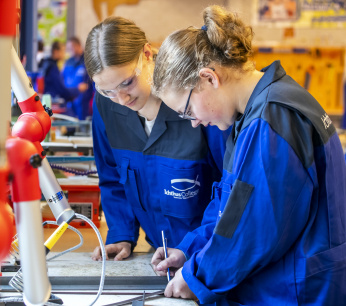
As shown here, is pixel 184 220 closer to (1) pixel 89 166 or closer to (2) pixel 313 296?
(2) pixel 313 296

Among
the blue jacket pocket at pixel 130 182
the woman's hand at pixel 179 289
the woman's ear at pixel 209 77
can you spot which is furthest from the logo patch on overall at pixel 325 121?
the blue jacket pocket at pixel 130 182

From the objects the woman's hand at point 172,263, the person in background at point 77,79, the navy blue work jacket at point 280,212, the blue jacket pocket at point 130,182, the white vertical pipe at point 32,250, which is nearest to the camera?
the white vertical pipe at point 32,250

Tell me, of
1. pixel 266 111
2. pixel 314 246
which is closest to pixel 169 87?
pixel 266 111

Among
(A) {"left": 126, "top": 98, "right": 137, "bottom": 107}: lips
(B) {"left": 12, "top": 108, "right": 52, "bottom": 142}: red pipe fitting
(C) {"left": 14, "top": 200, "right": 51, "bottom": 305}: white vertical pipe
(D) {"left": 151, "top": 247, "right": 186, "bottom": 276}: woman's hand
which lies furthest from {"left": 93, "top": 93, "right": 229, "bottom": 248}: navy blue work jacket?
(C) {"left": 14, "top": 200, "right": 51, "bottom": 305}: white vertical pipe

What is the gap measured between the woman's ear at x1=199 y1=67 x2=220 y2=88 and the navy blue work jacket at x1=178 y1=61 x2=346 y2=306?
0.10 metres

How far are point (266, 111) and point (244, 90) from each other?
0.65ft

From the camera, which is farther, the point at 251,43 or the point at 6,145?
the point at 251,43

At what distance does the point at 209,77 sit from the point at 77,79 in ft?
26.0

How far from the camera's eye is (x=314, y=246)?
1.26 meters

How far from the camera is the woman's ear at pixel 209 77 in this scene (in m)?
1.34

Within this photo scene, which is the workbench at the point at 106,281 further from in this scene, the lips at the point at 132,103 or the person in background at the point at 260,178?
the lips at the point at 132,103

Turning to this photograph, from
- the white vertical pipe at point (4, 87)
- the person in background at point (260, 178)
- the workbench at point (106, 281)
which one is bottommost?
the workbench at point (106, 281)

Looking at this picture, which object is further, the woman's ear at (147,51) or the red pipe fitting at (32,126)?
the woman's ear at (147,51)

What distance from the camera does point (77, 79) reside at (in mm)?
8984
